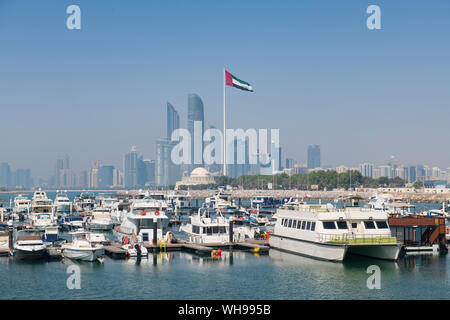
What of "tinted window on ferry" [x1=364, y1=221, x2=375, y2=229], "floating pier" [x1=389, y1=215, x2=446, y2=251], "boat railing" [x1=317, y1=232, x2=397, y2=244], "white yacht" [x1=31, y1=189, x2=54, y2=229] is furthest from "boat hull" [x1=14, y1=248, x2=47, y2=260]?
"floating pier" [x1=389, y1=215, x2=446, y2=251]

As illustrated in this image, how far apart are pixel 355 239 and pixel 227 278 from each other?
11499 mm

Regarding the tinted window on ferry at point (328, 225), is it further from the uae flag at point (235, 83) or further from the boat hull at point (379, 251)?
the uae flag at point (235, 83)

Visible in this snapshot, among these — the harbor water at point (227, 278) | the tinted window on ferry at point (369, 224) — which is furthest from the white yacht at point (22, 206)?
the tinted window on ferry at point (369, 224)

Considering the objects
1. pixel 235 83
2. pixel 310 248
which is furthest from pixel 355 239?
pixel 235 83

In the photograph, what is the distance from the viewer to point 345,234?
1845 inches

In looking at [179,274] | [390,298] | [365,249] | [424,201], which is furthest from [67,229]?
[424,201]

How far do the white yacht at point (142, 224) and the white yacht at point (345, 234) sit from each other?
16.0 m

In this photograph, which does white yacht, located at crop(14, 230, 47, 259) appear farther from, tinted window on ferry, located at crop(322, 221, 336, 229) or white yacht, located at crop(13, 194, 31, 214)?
white yacht, located at crop(13, 194, 31, 214)

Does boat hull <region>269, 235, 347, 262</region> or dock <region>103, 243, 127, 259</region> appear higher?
boat hull <region>269, 235, 347, 262</region>

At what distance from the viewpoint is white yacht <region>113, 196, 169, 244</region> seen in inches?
2354

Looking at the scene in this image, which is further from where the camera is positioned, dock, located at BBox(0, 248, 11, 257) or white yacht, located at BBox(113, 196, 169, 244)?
white yacht, located at BBox(113, 196, 169, 244)

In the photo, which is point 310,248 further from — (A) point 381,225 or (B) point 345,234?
(A) point 381,225
